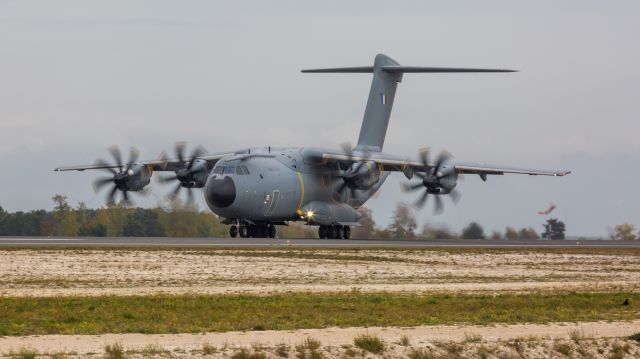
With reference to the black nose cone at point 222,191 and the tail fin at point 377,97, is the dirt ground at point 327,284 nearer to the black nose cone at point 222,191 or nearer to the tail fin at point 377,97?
the black nose cone at point 222,191

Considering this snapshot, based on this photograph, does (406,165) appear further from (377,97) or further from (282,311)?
(282,311)

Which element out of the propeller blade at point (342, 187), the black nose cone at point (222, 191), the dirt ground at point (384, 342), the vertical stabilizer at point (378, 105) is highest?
the vertical stabilizer at point (378, 105)

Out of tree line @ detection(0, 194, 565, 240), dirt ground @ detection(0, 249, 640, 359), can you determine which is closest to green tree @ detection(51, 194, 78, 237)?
tree line @ detection(0, 194, 565, 240)

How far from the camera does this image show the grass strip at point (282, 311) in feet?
65.5

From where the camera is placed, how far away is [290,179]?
5625 cm

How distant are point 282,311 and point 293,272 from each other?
407 inches

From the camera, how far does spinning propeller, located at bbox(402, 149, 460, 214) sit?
54.3 metres

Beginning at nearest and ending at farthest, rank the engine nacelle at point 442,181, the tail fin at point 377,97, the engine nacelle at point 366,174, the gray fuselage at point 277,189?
the gray fuselage at point 277,189, the engine nacelle at point 442,181, the engine nacelle at point 366,174, the tail fin at point 377,97

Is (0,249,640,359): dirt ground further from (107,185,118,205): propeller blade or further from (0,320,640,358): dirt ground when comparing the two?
(107,185,118,205): propeller blade

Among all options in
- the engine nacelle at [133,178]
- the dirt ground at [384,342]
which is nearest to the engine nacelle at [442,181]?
the engine nacelle at [133,178]

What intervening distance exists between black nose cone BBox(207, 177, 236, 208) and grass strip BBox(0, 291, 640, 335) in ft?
86.6

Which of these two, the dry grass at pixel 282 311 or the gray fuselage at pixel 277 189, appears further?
the gray fuselage at pixel 277 189

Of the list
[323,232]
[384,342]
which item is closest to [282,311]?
[384,342]

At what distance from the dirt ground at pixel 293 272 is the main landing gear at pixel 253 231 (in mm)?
14032
